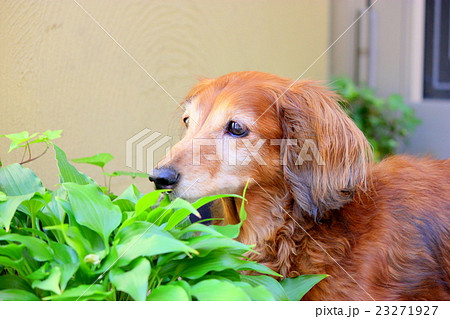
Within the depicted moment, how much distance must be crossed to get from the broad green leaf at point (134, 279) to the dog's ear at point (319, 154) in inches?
30.5

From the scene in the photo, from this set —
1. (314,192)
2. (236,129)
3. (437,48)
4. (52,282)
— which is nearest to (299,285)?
(314,192)

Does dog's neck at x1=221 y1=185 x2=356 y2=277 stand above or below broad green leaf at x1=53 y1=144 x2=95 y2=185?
below

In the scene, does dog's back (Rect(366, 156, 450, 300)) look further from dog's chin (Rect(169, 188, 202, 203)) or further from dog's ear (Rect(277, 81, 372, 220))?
dog's chin (Rect(169, 188, 202, 203))

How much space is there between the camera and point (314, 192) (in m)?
1.81

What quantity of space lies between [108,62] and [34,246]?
5.77ft

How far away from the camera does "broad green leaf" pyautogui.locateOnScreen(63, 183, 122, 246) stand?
1.30 m

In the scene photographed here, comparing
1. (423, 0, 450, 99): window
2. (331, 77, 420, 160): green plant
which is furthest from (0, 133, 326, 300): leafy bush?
(423, 0, 450, 99): window

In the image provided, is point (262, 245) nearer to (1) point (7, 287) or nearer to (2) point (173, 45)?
(1) point (7, 287)

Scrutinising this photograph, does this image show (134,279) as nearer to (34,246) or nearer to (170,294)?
(170,294)

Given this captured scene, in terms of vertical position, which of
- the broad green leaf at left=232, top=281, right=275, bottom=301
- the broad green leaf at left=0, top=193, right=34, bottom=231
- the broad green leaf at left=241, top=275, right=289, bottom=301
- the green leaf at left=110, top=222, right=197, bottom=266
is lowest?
the broad green leaf at left=241, top=275, right=289, bottom=301

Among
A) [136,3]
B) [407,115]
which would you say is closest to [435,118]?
Answer: [407,115]

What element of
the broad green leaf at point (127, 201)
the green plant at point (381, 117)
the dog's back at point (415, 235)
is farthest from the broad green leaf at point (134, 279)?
the green plant at point (381, 117)

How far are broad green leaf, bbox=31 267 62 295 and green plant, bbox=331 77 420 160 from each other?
13.0 ft

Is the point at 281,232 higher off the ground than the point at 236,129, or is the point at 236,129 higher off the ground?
the point at 236,129
